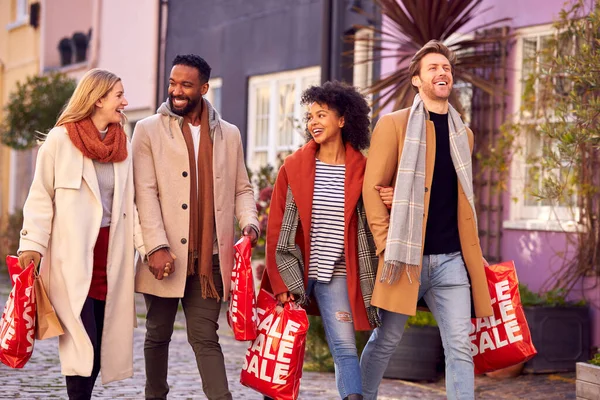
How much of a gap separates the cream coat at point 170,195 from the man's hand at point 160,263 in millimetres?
47

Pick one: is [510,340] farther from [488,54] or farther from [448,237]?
[488,54]

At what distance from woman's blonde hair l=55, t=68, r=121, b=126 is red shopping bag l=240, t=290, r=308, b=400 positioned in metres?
1.38

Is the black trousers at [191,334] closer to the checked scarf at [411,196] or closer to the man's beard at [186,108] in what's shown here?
the man's beard at [186,108]

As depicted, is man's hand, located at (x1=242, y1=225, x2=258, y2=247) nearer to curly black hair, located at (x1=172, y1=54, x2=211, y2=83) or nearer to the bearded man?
the bearded man

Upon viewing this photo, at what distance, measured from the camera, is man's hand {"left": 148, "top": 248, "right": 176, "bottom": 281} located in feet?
19.6

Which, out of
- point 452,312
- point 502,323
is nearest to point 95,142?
point 452,312

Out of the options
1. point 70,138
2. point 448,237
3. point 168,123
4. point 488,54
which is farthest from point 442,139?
point 488,54

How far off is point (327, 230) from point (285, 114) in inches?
373

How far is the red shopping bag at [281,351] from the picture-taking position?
607 cm

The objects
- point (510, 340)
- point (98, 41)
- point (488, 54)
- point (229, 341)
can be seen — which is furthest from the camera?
point (98, 41)

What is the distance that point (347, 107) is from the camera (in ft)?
20.2

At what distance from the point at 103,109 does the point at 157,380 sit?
1.47m

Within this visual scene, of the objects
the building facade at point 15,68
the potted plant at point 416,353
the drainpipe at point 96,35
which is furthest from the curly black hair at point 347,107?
the building facade at point 15,68

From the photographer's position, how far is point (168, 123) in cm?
626
